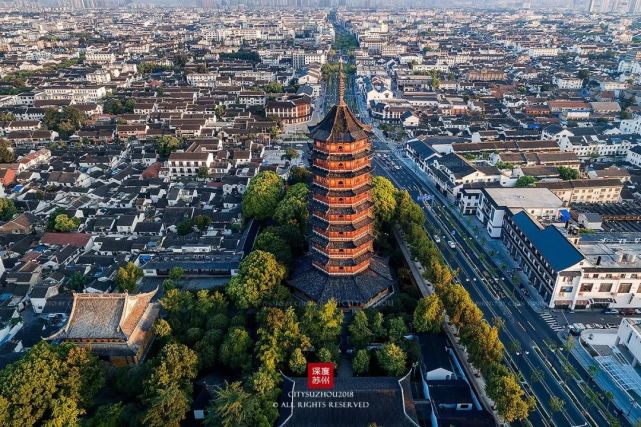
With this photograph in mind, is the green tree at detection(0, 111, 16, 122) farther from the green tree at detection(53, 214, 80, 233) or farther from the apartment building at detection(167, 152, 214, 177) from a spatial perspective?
the green tree at detection(53, 214, 80, 233)

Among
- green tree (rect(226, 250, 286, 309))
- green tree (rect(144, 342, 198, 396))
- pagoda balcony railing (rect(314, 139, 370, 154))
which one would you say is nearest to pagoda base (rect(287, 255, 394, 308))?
green tree (rect(226, 250, 286, 309))

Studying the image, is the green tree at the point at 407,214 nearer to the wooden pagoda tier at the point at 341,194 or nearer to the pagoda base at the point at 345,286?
the pagoda base at the point at 345,286

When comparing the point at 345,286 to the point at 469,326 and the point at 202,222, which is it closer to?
the point at 469,326

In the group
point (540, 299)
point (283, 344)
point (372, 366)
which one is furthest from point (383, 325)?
point (540, 299)

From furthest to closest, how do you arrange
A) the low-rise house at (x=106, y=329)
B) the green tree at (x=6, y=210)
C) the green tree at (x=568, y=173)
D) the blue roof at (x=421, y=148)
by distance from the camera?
the blue roof at (x=421, y=148) < the green tree at (x=568, y=173) < the green tree at (x=6, y=210) < the low-rise house at (x=106, y=329)

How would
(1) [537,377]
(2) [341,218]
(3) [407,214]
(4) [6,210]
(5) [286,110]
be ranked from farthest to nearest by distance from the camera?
(5) [286,110] < (4) [6,210] < (3) [407,214] < (2) [341,218] < (1) [537,377]

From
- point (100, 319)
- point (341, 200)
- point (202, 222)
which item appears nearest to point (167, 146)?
point (202, 222)

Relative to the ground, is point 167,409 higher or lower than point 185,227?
higher

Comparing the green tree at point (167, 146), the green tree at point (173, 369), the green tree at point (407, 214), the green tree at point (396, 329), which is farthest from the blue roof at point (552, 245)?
the green tree at point (167, 146)
